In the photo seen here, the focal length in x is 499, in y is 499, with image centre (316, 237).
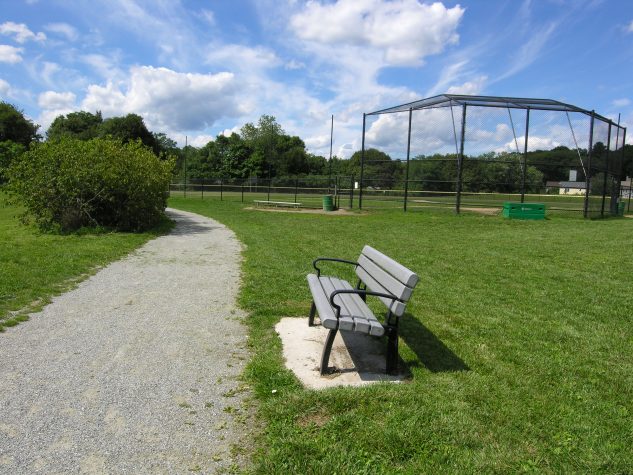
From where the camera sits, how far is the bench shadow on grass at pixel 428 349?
3.99 m

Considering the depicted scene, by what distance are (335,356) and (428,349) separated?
2.76 ft

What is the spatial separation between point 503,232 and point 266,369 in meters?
12.6

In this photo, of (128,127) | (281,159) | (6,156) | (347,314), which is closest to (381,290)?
(347,314)

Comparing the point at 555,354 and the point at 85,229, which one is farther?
the point at 85,229

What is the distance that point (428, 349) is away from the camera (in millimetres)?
4379

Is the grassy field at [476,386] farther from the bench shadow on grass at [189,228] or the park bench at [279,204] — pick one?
the park bench at [279,204]

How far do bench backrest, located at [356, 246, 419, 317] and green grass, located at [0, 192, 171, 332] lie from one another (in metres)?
3.52

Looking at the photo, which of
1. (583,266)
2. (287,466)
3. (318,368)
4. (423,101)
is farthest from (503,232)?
(287,466)

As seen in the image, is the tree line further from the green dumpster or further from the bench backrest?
the bench backrest

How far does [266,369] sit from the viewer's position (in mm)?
3852

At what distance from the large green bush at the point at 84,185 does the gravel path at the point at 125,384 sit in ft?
22.7

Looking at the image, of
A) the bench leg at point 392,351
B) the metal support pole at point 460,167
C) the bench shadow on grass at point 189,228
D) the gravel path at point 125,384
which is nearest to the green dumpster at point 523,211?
the metal support pole at point 460,167

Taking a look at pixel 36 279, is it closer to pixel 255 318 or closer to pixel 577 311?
pixel 255 318

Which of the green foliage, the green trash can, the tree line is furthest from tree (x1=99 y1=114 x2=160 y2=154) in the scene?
the green trash can
